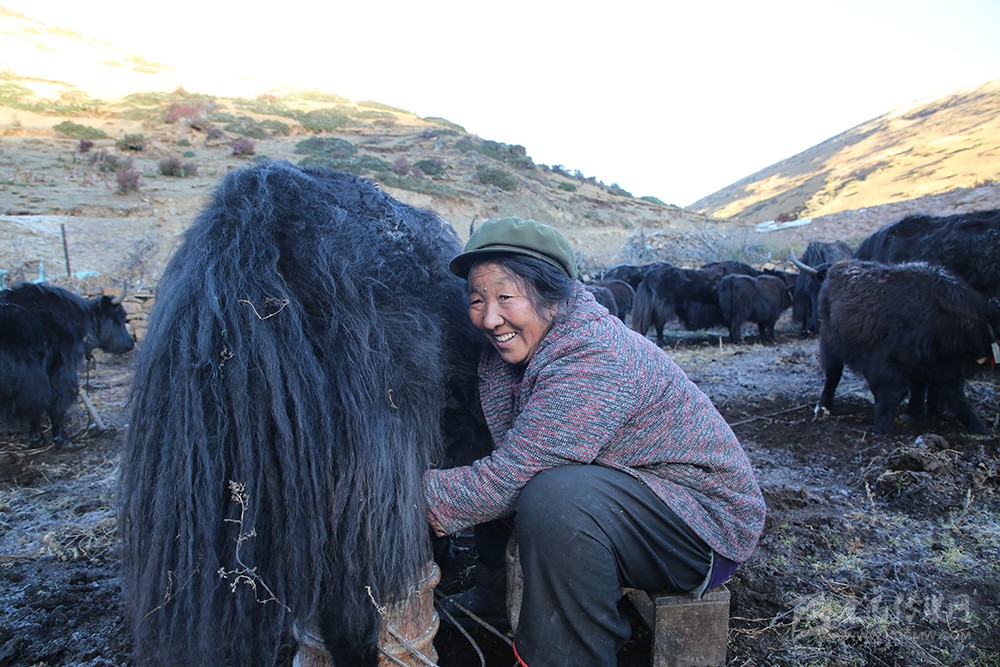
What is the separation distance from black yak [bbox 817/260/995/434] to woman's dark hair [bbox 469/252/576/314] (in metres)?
3.83

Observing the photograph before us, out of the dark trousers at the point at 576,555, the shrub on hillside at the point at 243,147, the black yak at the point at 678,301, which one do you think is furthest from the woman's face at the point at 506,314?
the shrub on hillside at the point at 243,147

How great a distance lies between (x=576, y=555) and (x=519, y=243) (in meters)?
0.87

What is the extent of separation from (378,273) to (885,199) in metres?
36.1

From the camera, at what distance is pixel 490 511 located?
155cm

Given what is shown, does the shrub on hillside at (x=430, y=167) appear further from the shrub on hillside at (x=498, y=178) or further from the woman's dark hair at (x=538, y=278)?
the woman's dark hair at (x=538, y=278)

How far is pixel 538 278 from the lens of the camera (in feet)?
5.61

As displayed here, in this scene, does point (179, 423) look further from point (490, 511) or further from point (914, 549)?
point (914, 549)

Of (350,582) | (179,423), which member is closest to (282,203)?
(179,423)

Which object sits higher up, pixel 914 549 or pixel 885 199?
pixel 885 199

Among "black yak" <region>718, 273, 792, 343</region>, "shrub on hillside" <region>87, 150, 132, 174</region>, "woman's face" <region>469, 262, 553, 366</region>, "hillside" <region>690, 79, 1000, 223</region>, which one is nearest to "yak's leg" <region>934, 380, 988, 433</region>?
"woman's face" <region>469, 262, 553, 366</region>

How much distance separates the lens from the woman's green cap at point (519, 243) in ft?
5.57

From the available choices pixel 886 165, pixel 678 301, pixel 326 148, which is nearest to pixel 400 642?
pixel 678 301

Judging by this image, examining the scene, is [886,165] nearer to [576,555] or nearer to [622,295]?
[622,295]

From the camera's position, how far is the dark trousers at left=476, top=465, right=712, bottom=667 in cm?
145
